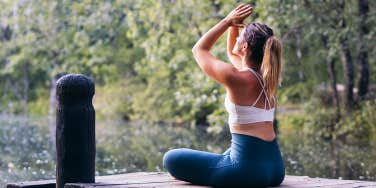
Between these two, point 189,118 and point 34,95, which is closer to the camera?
point 189,118

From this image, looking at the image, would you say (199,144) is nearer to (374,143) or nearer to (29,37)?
(374,143)

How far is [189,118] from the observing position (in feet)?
113

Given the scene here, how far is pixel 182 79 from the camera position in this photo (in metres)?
27.1

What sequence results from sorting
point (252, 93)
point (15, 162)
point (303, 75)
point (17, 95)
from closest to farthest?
point (252, 93)
point (15, 162)
point (303, 75)
point (17, 95)

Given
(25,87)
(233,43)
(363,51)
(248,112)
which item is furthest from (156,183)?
(25,87)

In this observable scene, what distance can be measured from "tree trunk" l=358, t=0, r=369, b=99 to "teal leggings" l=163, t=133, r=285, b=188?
17136mm

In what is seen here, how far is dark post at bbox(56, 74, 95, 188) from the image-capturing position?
7.48m

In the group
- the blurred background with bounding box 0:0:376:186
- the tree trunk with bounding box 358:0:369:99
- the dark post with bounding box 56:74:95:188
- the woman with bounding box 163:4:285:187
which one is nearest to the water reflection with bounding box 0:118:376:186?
the blurred background with bounding box 0:0:376:186

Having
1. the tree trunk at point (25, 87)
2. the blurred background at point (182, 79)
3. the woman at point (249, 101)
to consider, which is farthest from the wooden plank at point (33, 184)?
the tree trunk at point (25, 87)

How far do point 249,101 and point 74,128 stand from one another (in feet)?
6.01

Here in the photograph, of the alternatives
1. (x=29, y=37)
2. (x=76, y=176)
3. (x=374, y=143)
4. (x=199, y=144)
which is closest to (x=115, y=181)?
(x=76, y=176)

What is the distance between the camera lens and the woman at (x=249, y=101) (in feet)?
21.9

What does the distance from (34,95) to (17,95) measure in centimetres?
110

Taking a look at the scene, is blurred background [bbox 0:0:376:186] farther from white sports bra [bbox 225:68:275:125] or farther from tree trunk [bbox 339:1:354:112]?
white sports bra [bbox 225:68:275:125]
